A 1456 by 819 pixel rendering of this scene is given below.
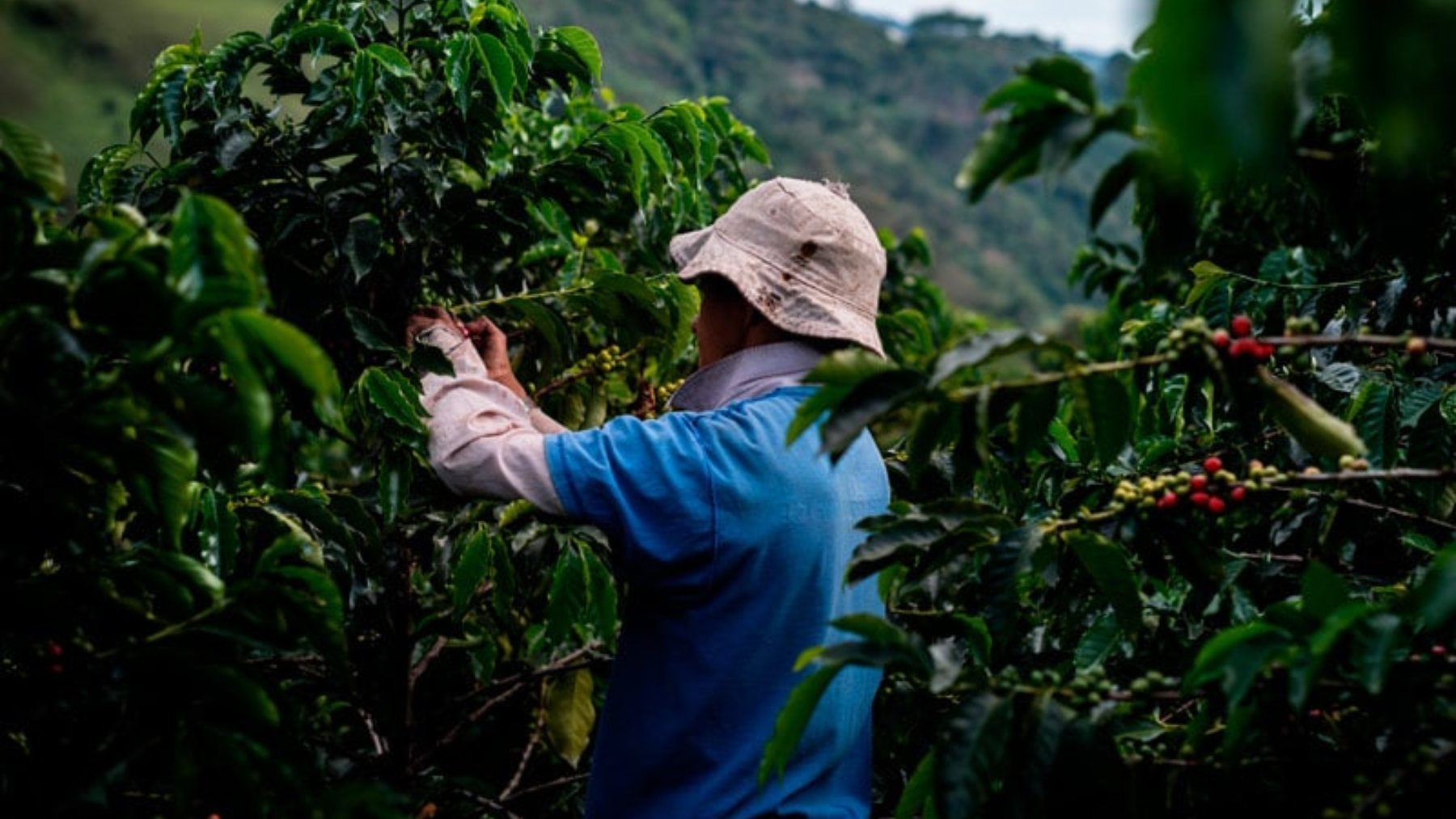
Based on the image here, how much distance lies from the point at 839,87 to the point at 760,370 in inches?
2295

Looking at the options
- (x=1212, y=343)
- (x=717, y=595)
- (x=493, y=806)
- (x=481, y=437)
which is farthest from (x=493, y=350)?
(x=1212, y=343)

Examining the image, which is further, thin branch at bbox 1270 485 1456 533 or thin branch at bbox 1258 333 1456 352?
thin branch at bbox 1270 485 1456 533

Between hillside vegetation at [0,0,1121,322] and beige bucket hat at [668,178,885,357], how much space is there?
16789 millimetres

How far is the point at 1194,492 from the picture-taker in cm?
138

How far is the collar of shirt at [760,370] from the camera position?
183cm

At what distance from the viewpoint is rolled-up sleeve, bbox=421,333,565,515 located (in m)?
1.65

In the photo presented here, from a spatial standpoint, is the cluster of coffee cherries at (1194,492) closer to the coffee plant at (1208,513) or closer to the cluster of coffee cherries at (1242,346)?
the coffee plant at (1208,513)

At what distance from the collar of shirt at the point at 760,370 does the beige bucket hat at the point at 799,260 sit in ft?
0.17

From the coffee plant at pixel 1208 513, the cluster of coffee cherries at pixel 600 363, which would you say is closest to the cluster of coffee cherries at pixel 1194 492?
the coffee plant at pixel 1208 513

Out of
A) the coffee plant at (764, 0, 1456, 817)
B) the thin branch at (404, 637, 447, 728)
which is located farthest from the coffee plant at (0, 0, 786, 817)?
the coffee plant at (764, 0, 1456, 817)

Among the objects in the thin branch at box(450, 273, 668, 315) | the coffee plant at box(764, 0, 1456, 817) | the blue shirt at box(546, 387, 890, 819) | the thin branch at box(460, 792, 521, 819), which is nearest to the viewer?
the coffee plant at box(764, 0, 1456, 817)

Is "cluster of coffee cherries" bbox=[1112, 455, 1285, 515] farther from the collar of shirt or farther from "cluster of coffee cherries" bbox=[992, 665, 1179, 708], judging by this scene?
the collar of shirt

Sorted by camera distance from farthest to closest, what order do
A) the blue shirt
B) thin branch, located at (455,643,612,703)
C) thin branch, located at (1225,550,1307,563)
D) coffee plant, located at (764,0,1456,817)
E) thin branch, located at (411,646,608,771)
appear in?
thin branch, located at (455,643,612,703) < thin branch, located at (411,646,608,771) < thin branch, located at (1225,550,1307,563) < the blue shirt < coffee plant, located at (764,0,1456,817)

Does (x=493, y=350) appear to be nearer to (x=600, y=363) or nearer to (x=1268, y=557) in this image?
(x=600, y=363)
